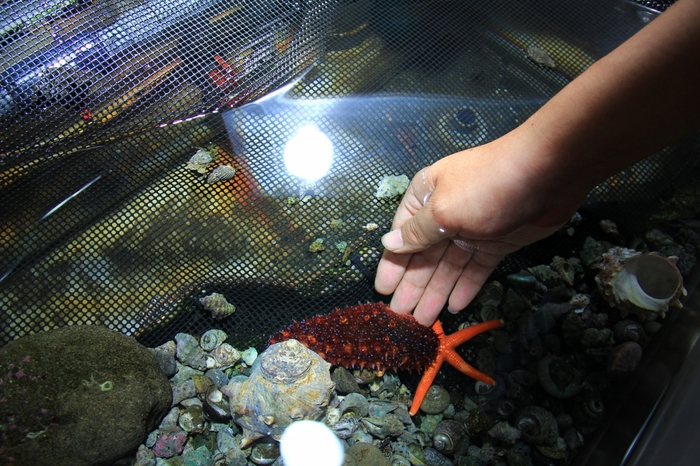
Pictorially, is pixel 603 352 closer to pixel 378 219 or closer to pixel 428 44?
pixel 378 219

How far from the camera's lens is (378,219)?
2863 millimetres

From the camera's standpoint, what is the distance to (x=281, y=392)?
2.26m

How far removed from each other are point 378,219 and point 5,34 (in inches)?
102

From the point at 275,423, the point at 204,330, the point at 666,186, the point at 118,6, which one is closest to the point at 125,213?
the point at 204,330

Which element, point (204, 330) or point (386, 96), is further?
point (386, 96)

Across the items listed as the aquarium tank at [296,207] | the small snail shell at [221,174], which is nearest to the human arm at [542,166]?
the aquarium tank at [296,207]

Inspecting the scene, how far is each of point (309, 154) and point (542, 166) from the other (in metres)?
1.58

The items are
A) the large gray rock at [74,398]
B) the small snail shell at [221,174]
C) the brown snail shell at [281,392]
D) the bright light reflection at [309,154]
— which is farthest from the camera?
the bright light reflection at [309,154]

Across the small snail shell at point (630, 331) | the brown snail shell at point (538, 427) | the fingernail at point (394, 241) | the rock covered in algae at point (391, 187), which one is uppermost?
the fingernail at point (394, 241)

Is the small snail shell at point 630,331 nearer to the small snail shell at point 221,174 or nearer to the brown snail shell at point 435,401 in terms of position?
the brown snail shell at point 435,401

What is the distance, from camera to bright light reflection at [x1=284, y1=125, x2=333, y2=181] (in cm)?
296

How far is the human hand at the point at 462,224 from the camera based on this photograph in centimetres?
202

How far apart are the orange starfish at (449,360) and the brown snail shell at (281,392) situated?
547 mm

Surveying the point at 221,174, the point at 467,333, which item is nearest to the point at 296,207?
Result: the point at 221,174
